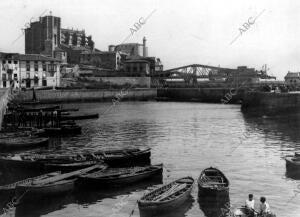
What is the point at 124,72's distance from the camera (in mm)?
166500

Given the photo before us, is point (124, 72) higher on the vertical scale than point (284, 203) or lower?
higher

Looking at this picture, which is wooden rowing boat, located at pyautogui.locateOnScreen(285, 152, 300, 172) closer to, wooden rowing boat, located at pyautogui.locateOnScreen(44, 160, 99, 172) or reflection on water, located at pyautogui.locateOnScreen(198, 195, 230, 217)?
reflection on water, located at pyautogui.locateOnScreen(198, 195, 230, 217)

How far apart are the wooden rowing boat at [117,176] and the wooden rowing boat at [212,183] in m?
4.12

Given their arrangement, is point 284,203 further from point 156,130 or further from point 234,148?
point 156,130

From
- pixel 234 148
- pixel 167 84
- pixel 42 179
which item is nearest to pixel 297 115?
pixel 234 148

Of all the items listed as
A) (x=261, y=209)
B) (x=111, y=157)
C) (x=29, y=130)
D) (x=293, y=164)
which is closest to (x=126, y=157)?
(x=111, y=157)

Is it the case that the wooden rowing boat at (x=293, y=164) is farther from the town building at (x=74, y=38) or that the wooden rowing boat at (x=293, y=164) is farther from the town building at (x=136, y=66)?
the town building at (x=74, y=38)

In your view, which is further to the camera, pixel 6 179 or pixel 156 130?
pixel 156 130

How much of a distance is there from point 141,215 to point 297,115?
226 feet

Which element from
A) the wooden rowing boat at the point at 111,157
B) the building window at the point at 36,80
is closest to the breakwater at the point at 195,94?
the building window at the point at 36,80

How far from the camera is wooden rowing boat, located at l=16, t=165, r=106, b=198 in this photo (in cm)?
2636

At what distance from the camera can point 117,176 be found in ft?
98.5

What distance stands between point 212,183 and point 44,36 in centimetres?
14425

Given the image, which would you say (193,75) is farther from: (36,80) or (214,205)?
(214,205)
